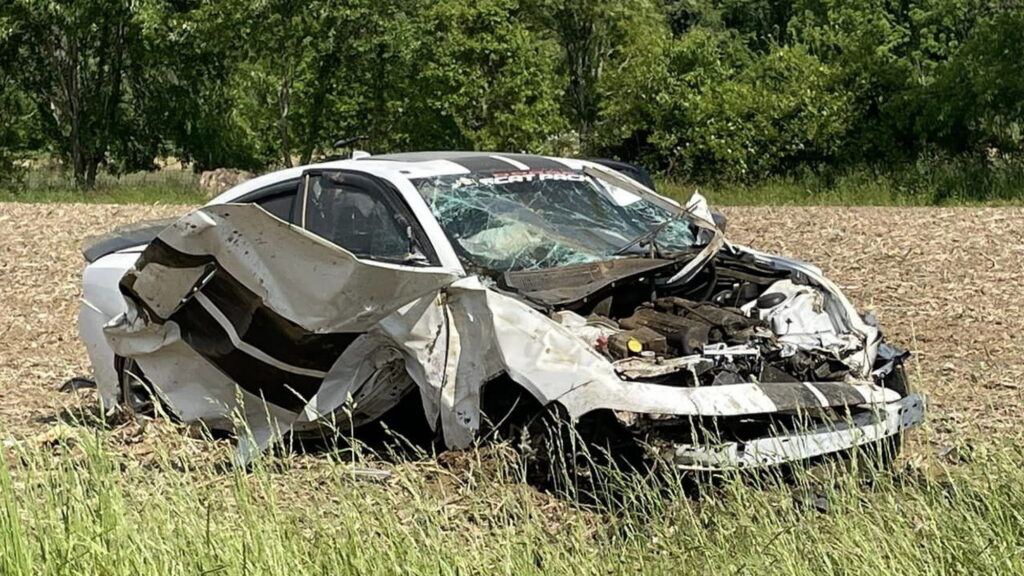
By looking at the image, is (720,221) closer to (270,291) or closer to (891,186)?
(270,291)

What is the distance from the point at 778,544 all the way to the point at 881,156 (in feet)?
72.0

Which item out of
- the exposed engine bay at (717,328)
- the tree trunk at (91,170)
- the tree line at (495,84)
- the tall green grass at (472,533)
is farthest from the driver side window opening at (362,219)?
the tree trunk at (91,170)

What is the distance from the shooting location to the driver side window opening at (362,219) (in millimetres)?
6363

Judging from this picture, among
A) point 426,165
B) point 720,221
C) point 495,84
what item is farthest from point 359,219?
point 495,84

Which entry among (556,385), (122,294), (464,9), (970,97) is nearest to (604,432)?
(556,385)

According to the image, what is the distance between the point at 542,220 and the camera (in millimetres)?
6648

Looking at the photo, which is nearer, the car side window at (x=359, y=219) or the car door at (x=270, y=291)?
the car door at (x=270, y=291)

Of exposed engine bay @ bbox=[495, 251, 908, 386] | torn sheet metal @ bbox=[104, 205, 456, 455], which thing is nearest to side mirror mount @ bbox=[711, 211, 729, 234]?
exposed engine bay @ bbox=[495, 251, 908, 386]

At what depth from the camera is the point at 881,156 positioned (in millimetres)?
24453

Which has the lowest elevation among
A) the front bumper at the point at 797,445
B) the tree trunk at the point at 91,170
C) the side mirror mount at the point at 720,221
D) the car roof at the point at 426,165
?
the tree trunk at the point at 91,170

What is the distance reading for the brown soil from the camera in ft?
25.6

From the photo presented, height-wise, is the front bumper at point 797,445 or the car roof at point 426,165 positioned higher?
the car roof at point 426,165

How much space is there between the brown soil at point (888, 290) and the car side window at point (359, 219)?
1.68 metres

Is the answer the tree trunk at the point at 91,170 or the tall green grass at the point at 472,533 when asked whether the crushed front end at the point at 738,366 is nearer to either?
the tall green grass at the point at 472,533
